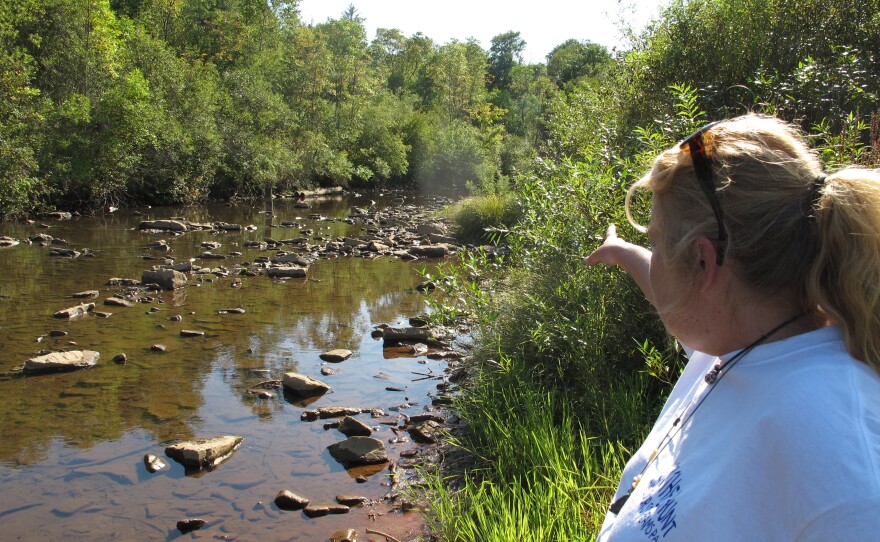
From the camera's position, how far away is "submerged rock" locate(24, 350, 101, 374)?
895 cm

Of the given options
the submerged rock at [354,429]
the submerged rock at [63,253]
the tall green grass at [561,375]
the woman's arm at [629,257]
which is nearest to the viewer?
the woman's arm at [629,257]

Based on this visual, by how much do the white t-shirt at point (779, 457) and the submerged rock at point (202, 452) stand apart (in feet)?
19.6

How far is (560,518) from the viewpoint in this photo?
414cm

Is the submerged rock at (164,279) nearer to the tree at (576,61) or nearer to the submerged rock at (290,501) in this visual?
the submerged rock at (290,501)

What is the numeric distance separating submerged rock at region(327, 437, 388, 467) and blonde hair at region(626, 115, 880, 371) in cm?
575

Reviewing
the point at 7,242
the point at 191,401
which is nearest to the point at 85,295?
the point at 191,401

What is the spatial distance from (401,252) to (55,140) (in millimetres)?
13298

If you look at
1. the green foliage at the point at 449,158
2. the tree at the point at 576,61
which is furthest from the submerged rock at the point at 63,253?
the tree at the point at 576,61

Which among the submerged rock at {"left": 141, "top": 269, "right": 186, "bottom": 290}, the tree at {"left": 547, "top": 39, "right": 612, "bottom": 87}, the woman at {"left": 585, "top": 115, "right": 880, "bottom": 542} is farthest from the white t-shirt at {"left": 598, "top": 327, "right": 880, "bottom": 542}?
the tree at {"left": 547, "top": 39, "right": 612, "bottom": 87}

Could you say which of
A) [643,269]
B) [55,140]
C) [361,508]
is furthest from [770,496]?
[55,140]

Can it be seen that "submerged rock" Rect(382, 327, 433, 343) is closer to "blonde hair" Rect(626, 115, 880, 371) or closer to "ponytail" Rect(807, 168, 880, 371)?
"blonde hair" Rect(626, 115, 880, 371)

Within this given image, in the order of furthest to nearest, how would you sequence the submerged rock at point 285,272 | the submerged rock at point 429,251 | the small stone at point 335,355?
the submerged rock at point 429,251, the submerged rock at point 285,272, the small stone at point 335,355

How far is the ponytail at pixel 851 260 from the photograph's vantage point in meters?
1.26

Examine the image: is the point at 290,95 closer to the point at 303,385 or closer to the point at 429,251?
the point at 429,251
